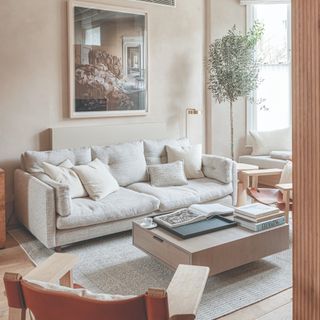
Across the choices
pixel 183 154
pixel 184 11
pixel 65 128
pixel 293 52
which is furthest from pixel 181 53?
pixel 293 52

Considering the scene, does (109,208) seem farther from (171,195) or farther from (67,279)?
(67,279)

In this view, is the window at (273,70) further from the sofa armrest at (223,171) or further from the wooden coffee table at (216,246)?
the wooden coffee table at (216,246)

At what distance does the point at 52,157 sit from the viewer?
13.3ft

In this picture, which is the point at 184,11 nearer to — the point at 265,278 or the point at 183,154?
the point at 183,154

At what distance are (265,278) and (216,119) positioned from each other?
317 cm

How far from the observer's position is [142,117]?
5078 millimetres

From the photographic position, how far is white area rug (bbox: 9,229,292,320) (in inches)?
105

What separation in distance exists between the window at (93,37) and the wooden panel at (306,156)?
4.07 meters

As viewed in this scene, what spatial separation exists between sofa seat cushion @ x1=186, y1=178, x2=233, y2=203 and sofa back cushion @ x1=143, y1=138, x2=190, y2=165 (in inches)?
18.1

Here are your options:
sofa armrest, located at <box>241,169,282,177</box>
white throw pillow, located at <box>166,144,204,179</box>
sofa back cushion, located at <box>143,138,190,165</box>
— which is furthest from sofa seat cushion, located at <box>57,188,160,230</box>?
sofa armrest, located at <box>241,169,282,177</box>

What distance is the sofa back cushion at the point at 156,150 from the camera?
15.5ft

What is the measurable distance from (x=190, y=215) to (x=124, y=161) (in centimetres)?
148

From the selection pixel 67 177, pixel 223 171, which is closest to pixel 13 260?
pixel 67 177

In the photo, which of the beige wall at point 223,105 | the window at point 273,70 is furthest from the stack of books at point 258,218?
the window at point 273,70
